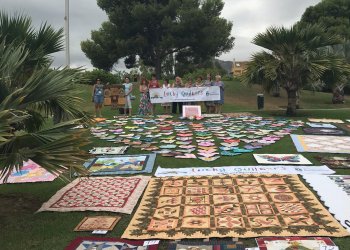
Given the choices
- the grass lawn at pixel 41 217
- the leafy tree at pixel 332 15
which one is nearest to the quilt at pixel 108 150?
the grass lawn at pixel 41 217

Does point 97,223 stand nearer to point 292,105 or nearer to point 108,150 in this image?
point 108,150

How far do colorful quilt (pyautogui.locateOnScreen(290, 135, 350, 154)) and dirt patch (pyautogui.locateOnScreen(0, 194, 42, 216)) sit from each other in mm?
5991

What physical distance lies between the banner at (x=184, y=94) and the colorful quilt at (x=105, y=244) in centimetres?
1183

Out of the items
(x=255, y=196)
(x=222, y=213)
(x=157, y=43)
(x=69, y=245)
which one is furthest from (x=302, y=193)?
(x=157, y=43)

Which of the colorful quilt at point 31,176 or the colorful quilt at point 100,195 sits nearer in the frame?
the colorful quilt at point 100,195

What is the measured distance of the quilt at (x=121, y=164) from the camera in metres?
7.65

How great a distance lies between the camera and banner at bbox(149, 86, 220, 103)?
16.0 metres

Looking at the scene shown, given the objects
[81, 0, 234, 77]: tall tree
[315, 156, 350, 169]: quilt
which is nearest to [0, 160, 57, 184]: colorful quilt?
[315, 156, 350, 169]: quilt

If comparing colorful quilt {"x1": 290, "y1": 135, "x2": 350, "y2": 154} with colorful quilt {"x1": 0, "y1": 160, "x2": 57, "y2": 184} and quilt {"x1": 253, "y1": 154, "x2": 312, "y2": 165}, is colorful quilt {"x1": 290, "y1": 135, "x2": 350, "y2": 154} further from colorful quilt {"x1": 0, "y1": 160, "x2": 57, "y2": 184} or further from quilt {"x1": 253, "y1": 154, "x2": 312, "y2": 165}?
colorful quilt {"x1": 0, "y1": 160, "x2": 57, "y2": 184}

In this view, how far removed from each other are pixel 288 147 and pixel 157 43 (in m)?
26.6

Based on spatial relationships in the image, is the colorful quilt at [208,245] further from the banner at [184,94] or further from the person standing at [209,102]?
the person standing at [209,102]

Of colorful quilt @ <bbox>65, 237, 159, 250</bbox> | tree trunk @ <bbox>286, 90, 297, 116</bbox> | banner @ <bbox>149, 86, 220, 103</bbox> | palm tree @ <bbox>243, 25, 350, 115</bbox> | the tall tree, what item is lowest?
colorful quilt @ <bbox>65, 237, 159, 250</bbox>

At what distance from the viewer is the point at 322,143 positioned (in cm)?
988

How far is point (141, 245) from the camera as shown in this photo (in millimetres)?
4270
